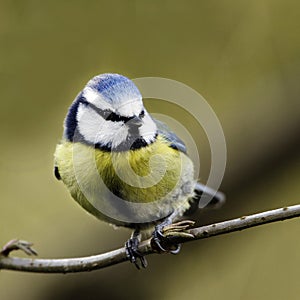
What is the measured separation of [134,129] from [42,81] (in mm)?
1956

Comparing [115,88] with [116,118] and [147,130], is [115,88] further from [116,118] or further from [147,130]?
[147,130]

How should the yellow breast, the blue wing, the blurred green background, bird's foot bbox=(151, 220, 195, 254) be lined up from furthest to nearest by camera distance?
the blurred green background
the blue wing
the yellow breast
bird's foot bbox=(151, 220, 195, 254)

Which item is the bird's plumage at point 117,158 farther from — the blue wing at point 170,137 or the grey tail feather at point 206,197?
the grey tail feather at point 206,197

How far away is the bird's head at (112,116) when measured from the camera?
5.38 feet

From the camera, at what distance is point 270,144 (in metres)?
2.93

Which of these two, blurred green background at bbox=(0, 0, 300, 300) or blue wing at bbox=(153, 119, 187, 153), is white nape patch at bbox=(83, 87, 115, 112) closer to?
blue wing at bbox=(153, 119, 187, 153)

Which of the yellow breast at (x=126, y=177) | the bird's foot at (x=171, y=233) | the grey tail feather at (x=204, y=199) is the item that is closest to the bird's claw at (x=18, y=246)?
the yellow breast at (x=126, y=177)

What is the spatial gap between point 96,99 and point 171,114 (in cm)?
166

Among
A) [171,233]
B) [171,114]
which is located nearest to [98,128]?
[171,233]

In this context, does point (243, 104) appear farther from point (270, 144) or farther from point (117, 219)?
point (117, 219)

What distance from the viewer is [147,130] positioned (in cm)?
181

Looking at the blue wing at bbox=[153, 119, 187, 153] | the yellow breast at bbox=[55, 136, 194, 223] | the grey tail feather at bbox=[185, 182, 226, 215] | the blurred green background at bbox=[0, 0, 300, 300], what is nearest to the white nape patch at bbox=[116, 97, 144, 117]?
the yellow breast at bbox=[55, 136, 194, 223]

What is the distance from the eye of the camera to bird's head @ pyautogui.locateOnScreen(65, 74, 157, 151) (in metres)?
1.64

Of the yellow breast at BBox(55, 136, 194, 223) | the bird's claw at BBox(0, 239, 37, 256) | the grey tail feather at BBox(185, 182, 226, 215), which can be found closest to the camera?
the bird's claw at BBox(0, 239, 37, 256)
